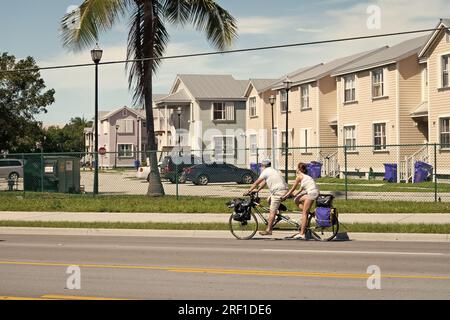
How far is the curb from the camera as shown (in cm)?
1552

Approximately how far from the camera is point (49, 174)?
2897 cm

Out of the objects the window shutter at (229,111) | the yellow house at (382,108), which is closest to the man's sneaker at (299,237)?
the yellow house at (382,108)

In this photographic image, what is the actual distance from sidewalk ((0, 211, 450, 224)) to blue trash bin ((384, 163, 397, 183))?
17095mm

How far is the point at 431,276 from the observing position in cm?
995

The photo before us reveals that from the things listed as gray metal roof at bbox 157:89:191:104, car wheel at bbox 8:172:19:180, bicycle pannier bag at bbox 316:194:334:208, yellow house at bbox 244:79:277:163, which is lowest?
bicycle pannier bag at bbox 316:194:334:208

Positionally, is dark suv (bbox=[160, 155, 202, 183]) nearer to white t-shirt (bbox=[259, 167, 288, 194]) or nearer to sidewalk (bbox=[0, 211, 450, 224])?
sidewalk (bbox=[0, 211, 450, 224])

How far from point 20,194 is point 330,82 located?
24.3 meters

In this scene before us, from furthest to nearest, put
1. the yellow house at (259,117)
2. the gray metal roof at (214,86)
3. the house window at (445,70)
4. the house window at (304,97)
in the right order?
the gray metal roof at (214,86), the yellow house at (259,117), the house window at (304,97), the house window at (445,70)

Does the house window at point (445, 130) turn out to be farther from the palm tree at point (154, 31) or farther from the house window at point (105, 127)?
the house window at point (105, 127)

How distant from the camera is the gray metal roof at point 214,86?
60469mm

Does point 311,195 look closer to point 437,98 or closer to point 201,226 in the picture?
point 201,226

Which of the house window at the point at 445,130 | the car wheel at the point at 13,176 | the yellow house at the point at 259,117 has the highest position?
the yellow house at the point at 259,117

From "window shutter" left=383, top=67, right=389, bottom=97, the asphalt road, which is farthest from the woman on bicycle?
"window shutter" left=383, top=67, right=389, bottom=97

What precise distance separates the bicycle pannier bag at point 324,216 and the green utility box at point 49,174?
1654cm
